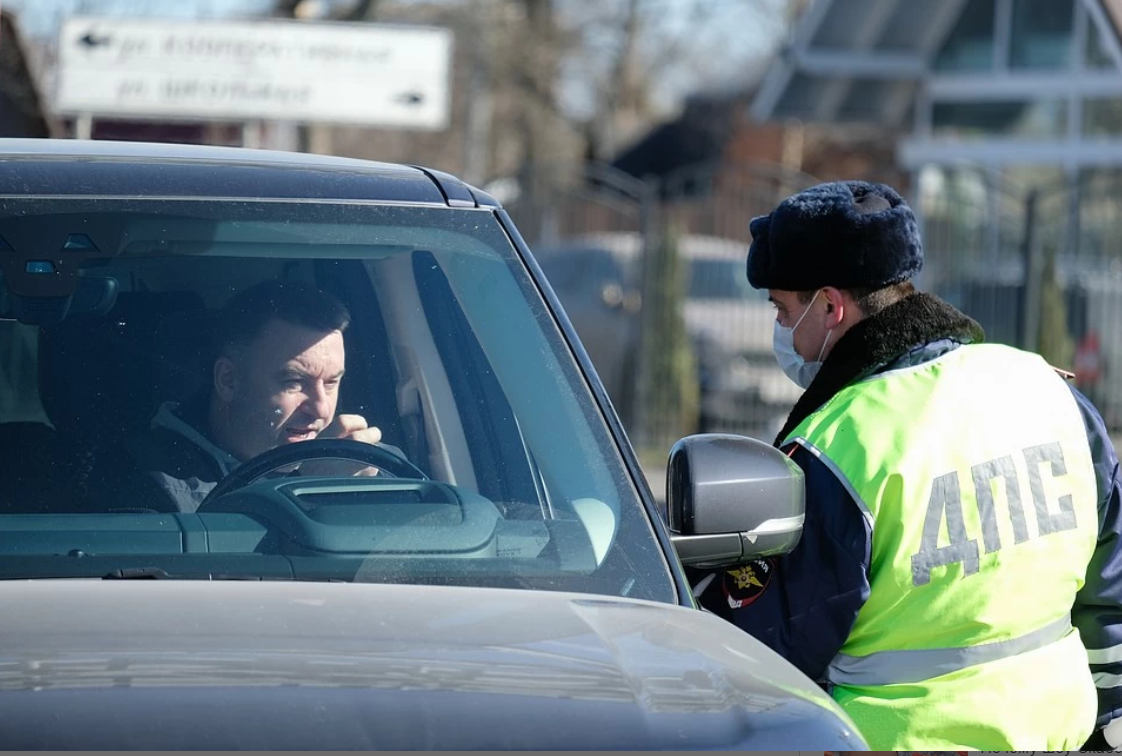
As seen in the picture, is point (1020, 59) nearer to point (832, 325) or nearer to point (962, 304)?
point (962, 304)

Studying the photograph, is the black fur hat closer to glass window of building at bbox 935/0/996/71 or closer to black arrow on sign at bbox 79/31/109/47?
black arrow on sign at bbox 79/31/109/47

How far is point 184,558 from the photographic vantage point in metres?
2.46

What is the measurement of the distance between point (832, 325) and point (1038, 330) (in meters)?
11.2

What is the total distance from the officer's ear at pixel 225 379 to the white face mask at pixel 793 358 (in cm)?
107

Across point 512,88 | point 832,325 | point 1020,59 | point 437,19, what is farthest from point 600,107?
point 832,325

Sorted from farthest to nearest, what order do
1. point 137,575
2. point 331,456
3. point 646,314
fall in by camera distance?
point 646,314 < point 331,456 < point 137,575

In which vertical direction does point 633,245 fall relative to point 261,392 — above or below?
below

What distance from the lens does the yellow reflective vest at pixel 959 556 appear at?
9.10 feet

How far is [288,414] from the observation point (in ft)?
9.16

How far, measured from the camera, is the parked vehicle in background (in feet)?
46.1

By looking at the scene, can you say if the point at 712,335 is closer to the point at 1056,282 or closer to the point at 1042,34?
the point at 1056,282

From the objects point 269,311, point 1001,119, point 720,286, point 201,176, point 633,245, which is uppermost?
point 201,176

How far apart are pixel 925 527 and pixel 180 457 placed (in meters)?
1.18

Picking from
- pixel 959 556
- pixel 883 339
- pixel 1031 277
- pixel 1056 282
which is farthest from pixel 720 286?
pixel 959 556
